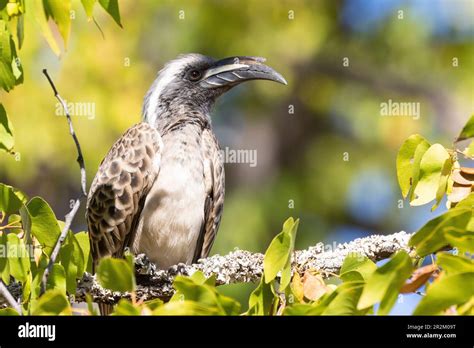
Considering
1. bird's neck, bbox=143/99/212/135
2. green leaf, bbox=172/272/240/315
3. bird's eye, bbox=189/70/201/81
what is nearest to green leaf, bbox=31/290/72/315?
green leaf, bbox=172/272/240/315

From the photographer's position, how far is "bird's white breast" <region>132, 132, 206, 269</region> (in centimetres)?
477

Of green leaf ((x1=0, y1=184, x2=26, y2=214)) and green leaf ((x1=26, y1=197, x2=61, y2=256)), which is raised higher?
green leaf ((x1=0, y1=184, x2=26, y2=214))

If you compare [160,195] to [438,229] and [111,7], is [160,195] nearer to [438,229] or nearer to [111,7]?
[111,7]

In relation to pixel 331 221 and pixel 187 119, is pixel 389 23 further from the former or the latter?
pixel 187 119

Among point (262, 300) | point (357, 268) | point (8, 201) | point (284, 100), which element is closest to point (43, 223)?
Answer: point (8, 201)

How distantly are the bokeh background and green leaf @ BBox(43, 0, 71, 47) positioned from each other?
5021 mm

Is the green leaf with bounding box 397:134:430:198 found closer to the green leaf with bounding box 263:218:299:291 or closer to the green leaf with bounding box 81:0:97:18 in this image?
the green leaf with bounding box 263:218:299:291

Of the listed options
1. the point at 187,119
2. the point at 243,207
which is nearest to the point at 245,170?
the point at 243,207

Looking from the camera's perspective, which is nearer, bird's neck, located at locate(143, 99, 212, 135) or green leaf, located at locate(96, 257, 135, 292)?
green leaf, located at locate(96, 257, 135, 292)

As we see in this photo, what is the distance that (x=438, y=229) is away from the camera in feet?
8.02

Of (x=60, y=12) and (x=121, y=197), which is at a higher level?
(x=60, y=12)

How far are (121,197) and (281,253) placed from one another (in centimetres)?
210

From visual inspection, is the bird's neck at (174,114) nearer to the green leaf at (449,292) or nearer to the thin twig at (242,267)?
the thin twig at (242,267)

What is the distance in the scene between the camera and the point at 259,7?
941cm
